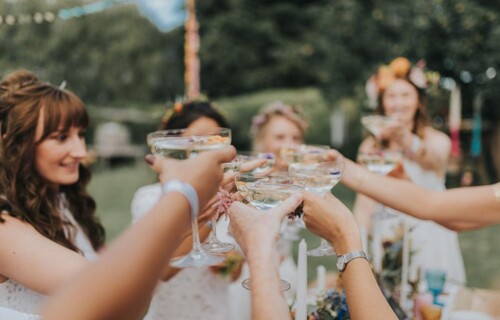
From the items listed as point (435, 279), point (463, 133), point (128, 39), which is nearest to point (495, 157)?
point (463, 133)

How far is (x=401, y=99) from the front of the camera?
163 inches

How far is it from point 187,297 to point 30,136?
1.17 meters

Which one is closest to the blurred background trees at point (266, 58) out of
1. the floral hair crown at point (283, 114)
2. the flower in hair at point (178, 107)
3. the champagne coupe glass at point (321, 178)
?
the floral hair crown at point (283, 114)

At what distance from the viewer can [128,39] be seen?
20.7 m

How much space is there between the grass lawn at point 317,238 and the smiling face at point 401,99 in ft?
8.19

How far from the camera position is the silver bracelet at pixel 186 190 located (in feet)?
3.23

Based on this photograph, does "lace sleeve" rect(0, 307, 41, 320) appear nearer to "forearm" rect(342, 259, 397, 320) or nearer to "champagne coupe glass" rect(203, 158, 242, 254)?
"champagne coupe glass" rect(203, 158, 242, 254)

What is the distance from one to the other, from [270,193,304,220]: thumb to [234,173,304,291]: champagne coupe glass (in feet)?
0.22

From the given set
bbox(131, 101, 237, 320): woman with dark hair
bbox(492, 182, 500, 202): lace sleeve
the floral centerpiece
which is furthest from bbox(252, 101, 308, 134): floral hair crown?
the floral centerpiece

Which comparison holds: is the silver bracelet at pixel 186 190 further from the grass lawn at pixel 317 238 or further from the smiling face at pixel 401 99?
the grass lawn at pixel 317 238

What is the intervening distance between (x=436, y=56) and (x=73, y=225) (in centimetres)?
831

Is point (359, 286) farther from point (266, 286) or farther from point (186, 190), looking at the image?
point (186, 190)

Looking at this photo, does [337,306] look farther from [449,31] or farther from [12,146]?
[449,31]

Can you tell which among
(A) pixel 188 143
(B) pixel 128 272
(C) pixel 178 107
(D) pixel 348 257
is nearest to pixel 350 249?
(D) pixel 348 257
